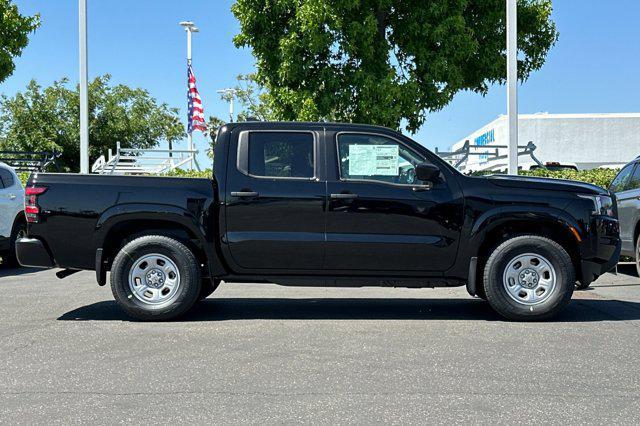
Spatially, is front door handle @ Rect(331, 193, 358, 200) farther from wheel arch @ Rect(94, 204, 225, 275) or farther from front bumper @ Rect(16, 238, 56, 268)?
front bumper @ Rect(16, 238, 56, 268)

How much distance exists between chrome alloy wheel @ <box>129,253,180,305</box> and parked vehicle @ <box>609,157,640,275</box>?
6.84m

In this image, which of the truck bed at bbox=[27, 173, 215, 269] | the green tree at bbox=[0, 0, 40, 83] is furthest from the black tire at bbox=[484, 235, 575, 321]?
the green tree at bbox=[0, 0, 40, 83]

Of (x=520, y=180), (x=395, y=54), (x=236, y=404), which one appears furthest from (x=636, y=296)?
(x=395, y=54)

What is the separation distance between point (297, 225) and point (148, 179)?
1.52 m

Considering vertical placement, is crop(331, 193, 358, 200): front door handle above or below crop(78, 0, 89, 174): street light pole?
below

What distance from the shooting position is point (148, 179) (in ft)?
22.9

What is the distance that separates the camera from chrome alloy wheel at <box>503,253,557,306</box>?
684 cm

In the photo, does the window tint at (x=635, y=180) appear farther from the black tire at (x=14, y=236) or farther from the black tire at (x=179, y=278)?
the black tire at (x=14, y=236)

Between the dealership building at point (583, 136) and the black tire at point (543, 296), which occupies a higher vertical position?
the dealership building at point (583, 136)

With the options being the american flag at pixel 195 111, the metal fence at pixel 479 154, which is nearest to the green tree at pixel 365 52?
the metal fence at pixel 479 154

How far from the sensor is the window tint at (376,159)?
7.02 meters

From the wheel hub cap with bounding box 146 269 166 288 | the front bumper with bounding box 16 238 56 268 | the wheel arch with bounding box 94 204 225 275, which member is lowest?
the wheel hub cap with bounding box 146 269 166 288

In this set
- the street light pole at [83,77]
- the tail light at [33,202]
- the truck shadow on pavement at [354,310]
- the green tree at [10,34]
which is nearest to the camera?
the tail light at [33,202]

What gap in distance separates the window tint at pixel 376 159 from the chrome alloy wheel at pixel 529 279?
1277mm
